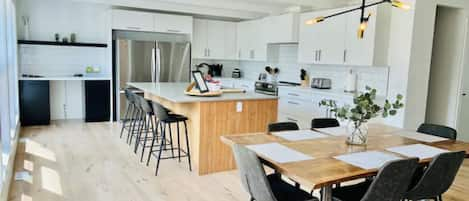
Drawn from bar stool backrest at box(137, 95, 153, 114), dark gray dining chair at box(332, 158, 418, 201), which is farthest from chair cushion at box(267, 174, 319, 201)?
bar stool backrest at box(137, 95, 153, 114)

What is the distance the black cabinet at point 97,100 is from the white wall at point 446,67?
18.9 feet

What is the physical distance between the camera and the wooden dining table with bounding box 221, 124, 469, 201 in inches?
74.2

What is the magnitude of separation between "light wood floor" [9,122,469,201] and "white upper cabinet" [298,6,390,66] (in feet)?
6.44

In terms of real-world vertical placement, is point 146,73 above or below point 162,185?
above

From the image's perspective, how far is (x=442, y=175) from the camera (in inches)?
91.9

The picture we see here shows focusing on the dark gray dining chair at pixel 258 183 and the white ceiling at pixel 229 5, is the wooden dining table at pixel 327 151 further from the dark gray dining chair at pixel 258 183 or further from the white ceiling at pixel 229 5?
the white ceiling at pixel 229 5

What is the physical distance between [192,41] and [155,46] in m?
0.99

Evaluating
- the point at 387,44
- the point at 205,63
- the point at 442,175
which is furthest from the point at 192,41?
the point at 442,175

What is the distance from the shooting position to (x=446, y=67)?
18.1ft

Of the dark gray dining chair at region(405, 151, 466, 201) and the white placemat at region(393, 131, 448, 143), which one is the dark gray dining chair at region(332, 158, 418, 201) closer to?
the dark gray dining chair at region(405, 151, 466, 201)

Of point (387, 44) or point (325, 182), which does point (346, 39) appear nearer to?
point (387, 44)

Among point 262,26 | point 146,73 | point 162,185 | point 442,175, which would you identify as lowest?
point 162,185

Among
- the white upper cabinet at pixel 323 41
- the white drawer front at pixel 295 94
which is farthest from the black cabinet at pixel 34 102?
the white upper cabinet at pixel 323 41

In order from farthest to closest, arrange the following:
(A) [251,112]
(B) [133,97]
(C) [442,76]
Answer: (C) [442,76] < (B) [133,97] < (A) [251,112]
